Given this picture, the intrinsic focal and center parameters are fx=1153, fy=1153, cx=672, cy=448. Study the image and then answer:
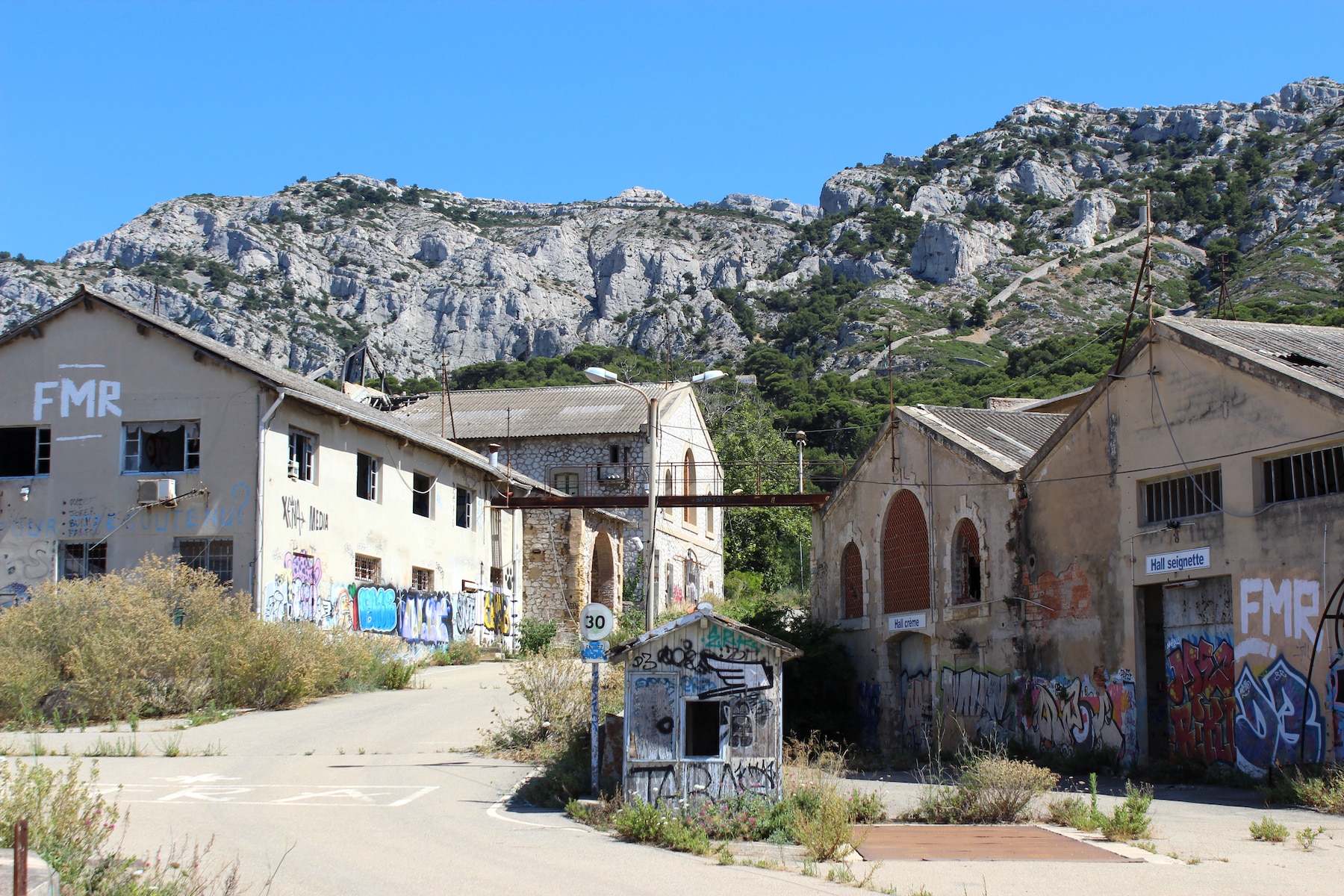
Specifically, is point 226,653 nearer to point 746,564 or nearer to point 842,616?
point 842,616

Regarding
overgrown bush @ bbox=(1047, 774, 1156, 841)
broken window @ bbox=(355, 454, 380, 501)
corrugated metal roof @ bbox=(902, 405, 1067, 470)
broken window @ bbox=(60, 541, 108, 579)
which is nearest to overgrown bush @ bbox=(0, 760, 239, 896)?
overgrown bush @ bbox=(1047, 774, 1156, 841)

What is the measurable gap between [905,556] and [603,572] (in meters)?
17.1

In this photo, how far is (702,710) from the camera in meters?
12.9

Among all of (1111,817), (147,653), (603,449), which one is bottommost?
(1111,817)

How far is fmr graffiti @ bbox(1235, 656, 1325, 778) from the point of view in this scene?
47.0ft

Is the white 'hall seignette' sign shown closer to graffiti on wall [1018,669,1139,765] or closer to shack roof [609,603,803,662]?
graffiti on wall [1018,669,1139,765]

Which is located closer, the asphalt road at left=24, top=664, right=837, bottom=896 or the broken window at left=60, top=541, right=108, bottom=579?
the asphalt road at left=24, top=664, right=837, bottom=896

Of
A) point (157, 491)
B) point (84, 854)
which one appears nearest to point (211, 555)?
point (157, 491)

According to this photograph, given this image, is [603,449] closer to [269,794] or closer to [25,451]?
[25,451]

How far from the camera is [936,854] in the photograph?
10.6 meters

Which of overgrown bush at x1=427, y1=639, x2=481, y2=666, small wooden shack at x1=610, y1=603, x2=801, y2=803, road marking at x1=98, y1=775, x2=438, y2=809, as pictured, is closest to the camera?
small wooden shack at x1=610, y1=603, x2=801, y2=803

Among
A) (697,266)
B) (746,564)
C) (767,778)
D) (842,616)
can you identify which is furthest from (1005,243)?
(767,778)

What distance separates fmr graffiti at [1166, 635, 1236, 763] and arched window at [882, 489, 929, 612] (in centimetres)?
590

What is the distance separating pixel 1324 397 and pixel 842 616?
12810mm
